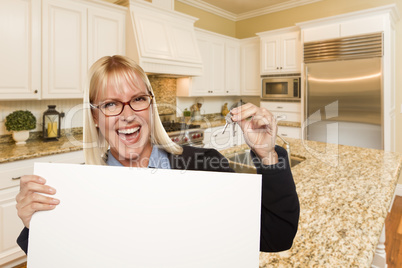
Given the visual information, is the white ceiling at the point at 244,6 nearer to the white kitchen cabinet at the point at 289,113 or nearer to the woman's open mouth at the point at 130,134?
the white kitchen cabinet at the point at 289,113

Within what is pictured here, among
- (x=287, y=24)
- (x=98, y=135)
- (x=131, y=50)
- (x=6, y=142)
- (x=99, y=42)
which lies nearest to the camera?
(x=98, y=135)

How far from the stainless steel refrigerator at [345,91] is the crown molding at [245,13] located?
1198mm

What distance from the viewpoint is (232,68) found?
4809mm

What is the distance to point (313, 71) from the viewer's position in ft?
12.2

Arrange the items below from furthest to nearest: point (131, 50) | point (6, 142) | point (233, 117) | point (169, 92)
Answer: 1. point (169, 92)
2. point (131, 50)
3. point (6, 142)
4. point (233, 117)

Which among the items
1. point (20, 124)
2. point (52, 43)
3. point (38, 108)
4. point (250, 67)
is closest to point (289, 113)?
point (250, 67)

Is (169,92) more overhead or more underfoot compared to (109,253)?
more overhead

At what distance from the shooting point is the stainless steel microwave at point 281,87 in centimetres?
408

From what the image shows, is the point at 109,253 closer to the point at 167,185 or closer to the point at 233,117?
the point at 167,185

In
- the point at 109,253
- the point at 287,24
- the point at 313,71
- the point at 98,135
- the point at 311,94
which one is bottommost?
the point at 109,253

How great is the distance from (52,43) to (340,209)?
2.78 m

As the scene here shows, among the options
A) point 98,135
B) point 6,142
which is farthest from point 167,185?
point 6,142

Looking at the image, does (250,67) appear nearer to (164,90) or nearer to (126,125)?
(164,90)

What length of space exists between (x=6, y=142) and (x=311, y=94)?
385cm
